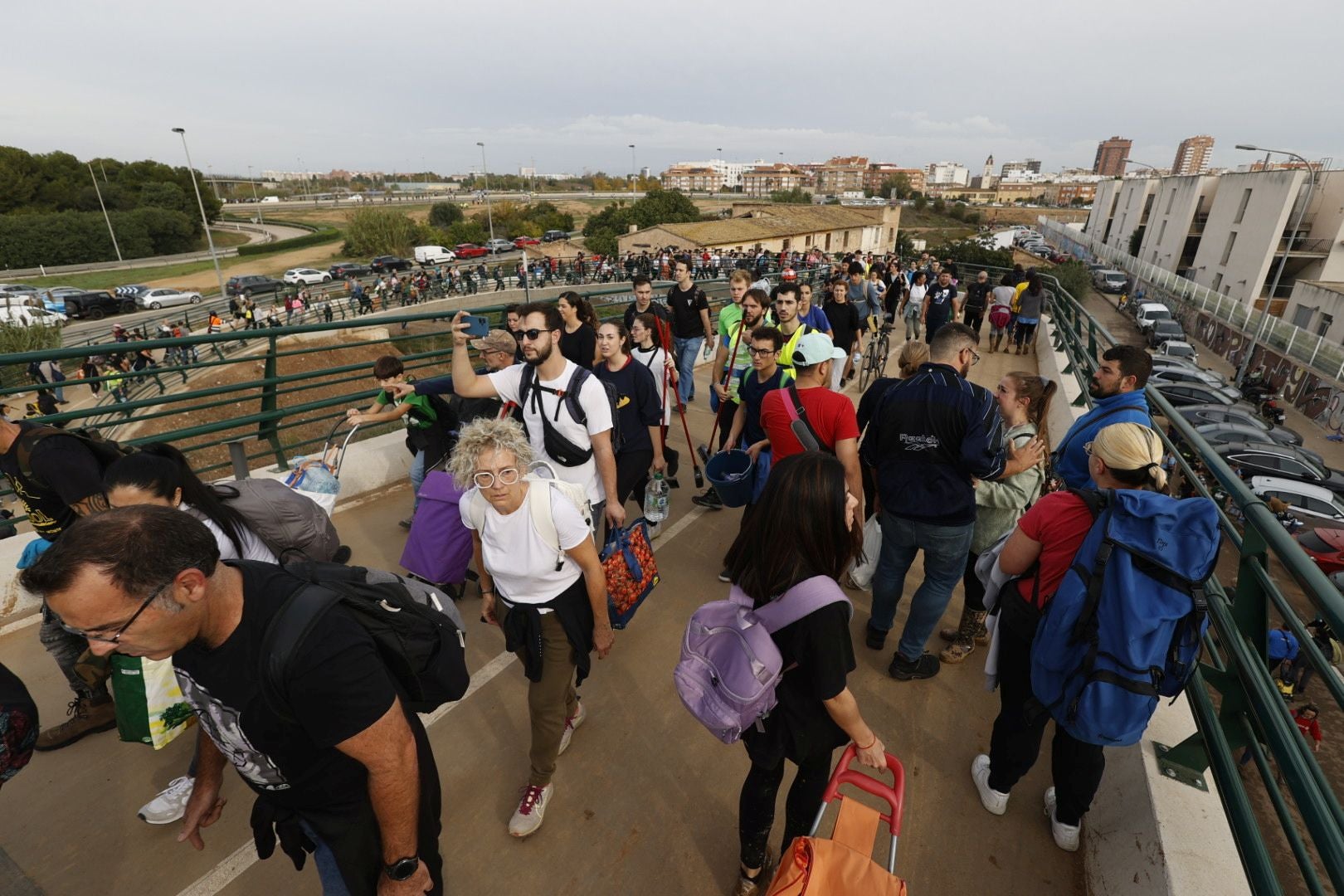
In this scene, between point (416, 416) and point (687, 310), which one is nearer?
point (416, 416)

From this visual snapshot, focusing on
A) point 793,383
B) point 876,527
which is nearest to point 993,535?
point 876,527

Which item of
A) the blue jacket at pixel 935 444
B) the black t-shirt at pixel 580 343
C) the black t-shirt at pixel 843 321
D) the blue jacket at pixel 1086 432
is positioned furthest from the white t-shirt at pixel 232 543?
the black t-shirt at pixel 843 321

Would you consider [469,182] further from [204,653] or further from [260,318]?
[204,653]

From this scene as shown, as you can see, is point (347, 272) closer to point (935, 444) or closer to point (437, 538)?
point (437, 538)

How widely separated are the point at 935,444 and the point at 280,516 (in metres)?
2.91

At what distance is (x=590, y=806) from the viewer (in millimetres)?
2619

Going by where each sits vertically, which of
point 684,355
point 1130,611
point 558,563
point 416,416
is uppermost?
point 1130,611

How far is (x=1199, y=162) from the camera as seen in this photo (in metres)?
144

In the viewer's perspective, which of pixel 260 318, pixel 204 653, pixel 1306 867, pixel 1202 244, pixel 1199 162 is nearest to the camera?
pixel 204 653

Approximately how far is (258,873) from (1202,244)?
61741 mm

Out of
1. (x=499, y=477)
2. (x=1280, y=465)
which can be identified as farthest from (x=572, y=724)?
(x=1280, y=465)

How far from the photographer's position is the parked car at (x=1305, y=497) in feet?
38.0

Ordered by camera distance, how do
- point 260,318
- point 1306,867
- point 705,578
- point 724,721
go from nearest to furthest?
point 1306,867, point 724,721, point 705,578, point 260,318

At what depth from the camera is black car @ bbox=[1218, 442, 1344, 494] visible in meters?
13.0
